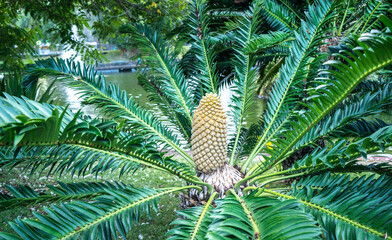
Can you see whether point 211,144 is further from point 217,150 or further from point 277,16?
point 277,16

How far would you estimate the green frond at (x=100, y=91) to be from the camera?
7.79ft

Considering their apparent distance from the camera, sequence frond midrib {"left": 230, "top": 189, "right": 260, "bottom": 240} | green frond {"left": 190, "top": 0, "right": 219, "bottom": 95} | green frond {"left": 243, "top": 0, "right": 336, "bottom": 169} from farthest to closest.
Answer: green frond {"left": 190, "top": 0, "right": 219, "bottom": 95} → green frond {"left": 243, "top": 0, "right": 336, "bottom": 169} → frond midrib {"left": 230, "top": 189, "right": 260, "bottom": 240}

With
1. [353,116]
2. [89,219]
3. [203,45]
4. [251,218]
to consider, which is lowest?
[89,219]

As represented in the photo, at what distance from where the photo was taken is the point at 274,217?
4.18 ft

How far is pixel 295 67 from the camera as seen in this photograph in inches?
96.2

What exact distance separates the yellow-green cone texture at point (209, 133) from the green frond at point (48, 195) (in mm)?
738

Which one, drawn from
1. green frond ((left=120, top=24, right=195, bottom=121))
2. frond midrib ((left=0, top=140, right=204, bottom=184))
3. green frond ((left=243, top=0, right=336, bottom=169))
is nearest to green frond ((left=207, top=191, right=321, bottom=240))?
frond midrib ((left=0, top=140, right=204, bottom=184))

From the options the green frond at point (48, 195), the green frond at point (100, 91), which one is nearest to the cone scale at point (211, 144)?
the green frond at point (100, 91)

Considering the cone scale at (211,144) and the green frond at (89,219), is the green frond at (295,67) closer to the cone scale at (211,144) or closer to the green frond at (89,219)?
the cone scale at (211,144)

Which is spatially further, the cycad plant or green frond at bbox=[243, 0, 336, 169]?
green frond at bbox=[243, 0, 336, 169]

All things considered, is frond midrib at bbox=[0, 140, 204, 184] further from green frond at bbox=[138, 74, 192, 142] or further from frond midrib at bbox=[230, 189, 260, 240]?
green frond at bbox=[138, 74, 192, 142]

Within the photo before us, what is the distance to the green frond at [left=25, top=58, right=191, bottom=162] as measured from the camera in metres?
2.38

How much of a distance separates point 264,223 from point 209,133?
1.11 meters

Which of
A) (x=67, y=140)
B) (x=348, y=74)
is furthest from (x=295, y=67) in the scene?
(x=67, y=140)
